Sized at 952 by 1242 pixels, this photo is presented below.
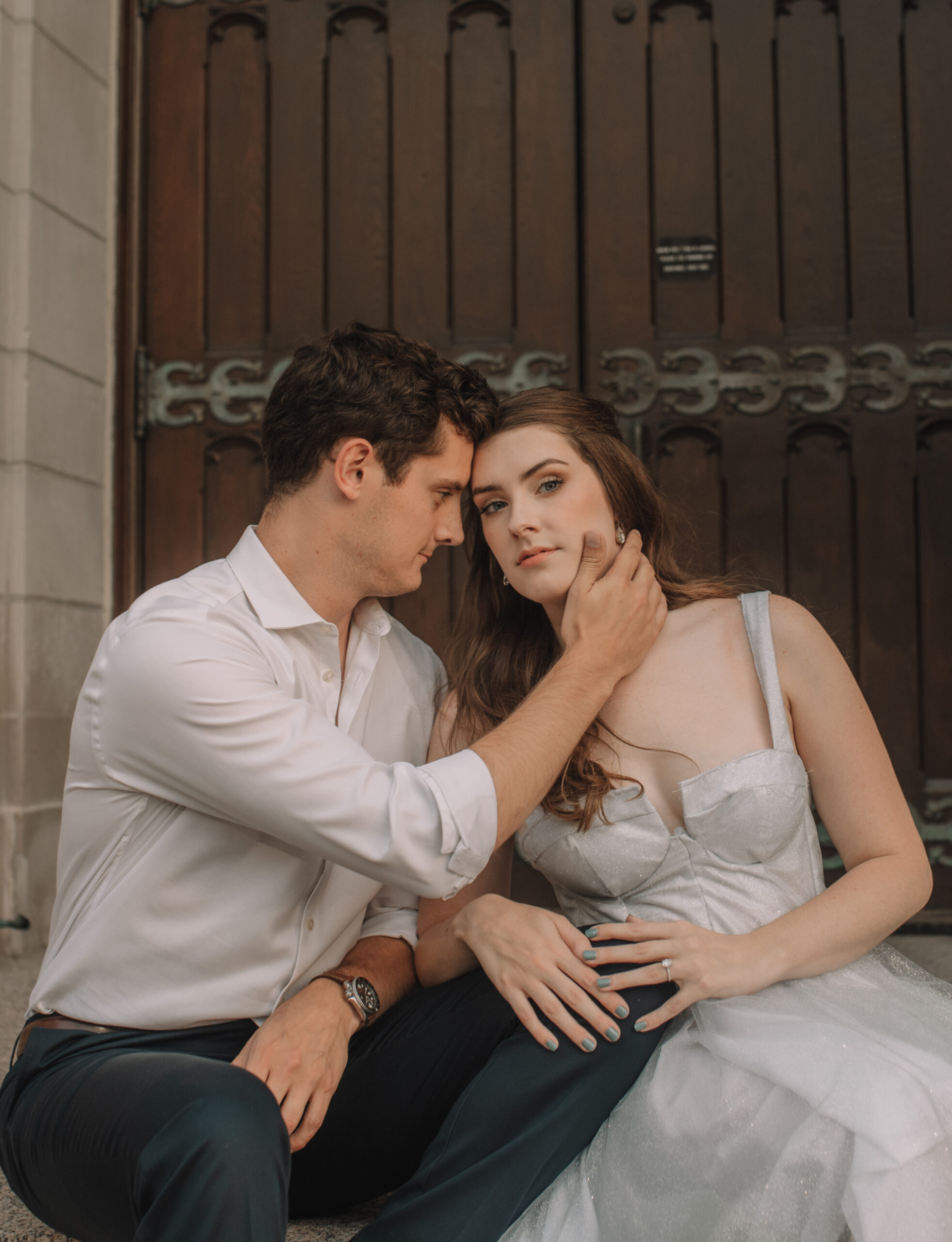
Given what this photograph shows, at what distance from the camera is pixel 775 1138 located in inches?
49.8

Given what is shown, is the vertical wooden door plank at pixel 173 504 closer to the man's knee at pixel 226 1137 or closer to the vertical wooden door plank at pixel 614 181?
the vertical wooden door plank at pixel 614 181

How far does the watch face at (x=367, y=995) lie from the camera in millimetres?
1539

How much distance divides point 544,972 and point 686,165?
2389 mm

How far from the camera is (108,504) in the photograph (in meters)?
3.06

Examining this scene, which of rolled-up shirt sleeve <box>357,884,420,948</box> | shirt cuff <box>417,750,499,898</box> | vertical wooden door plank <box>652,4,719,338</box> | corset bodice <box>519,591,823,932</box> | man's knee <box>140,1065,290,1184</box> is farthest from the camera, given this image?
vertical wooden door plank <box>652,4,719,338</box>

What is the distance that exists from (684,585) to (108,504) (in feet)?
5.97

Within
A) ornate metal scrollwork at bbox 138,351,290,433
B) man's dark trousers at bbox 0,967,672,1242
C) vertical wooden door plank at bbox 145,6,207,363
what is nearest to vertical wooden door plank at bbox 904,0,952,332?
ornate metal scrollwork at bbox 138,351,290,433

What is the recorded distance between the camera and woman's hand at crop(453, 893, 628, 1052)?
4.59ft

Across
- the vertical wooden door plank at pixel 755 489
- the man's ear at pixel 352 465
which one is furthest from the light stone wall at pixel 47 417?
the vertical wooden door plank at pixel 755 489

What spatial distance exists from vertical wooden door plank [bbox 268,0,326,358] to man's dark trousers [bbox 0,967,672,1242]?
2.10 metres

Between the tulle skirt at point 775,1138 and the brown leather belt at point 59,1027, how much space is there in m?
0.60

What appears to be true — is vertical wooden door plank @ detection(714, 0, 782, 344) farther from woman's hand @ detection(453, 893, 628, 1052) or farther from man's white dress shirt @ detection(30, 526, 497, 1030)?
woman's hand @ detection(453, 893, 628, 1052)

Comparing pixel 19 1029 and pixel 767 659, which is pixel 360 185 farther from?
pixel 19 1029

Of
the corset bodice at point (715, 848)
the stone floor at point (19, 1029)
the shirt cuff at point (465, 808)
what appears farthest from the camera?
the corset bodice at point (715, 848)
